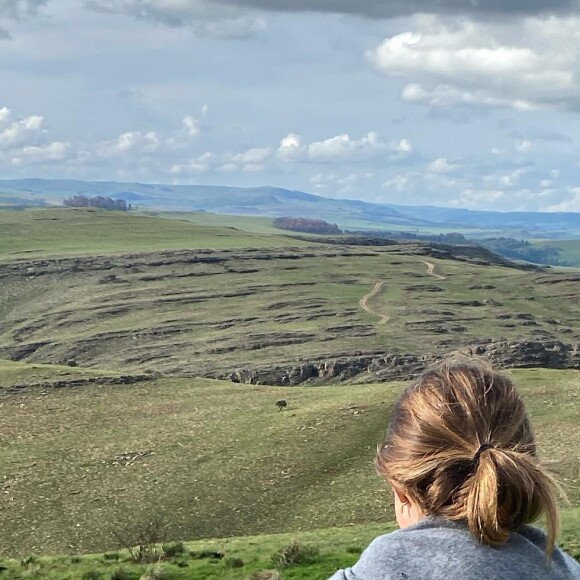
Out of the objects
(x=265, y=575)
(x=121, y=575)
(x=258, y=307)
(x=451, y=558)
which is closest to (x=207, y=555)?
(x=121, y=575)

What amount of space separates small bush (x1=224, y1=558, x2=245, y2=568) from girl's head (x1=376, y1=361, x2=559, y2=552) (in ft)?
59.9

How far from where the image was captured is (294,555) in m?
22.0

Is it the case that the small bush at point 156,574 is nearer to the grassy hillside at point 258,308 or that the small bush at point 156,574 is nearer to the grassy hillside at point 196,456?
the grassy hillside at point 196,456

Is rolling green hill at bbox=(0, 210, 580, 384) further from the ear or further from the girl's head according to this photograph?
the girl's head

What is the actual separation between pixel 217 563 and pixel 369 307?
9613 centimetres

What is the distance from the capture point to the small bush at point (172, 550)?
2316 centimetres

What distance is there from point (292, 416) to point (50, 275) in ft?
344

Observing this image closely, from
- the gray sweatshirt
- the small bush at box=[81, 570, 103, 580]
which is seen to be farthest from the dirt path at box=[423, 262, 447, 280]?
the gray sweatshirt

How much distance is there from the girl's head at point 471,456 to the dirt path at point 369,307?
101m

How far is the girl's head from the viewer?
428cm

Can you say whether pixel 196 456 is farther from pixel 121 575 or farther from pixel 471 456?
pixel 471 456

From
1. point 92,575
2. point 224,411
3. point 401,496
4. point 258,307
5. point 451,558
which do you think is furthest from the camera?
point 258,307

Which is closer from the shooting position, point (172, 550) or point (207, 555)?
point (207, 555)

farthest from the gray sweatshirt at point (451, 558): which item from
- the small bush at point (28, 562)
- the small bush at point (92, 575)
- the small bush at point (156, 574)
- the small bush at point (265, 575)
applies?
the small bush at point (28, 562)
